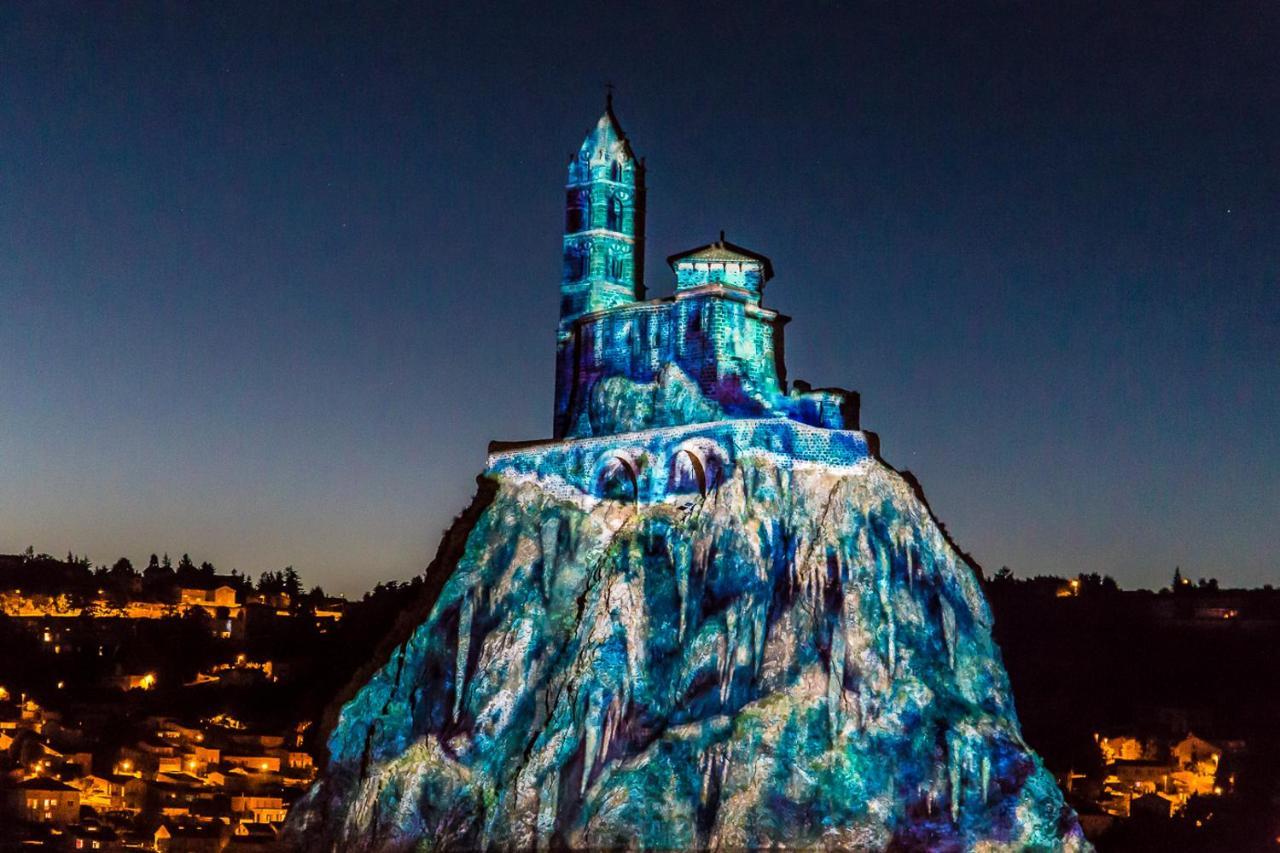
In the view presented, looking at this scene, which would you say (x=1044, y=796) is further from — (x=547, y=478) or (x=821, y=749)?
(x=547, y=478)

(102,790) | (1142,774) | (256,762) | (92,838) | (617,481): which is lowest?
(92,838)

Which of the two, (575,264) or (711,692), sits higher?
(575,264)

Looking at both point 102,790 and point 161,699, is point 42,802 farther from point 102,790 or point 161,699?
point 161,699

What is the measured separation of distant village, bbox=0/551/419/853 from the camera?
10681cm

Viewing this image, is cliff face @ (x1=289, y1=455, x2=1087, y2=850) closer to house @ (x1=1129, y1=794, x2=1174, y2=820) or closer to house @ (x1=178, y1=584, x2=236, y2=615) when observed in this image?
house @ (x1=1129, y1=794, x2=1174, y2=820)

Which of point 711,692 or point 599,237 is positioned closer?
point 711,692

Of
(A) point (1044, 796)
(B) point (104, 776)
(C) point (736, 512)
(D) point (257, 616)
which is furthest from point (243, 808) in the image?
(D) point (257, 616)

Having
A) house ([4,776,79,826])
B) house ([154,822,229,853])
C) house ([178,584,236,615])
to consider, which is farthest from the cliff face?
house ([178,584,236,615])

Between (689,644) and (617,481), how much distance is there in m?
9.00

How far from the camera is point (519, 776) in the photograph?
7938cm

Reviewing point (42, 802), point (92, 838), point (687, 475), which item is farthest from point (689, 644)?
point (42, 802)

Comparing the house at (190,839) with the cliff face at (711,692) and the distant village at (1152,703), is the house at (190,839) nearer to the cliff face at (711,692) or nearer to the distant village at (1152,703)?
the cliff face at (711,692)

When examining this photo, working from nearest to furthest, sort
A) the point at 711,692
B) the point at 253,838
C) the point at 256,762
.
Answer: the point at 711,692
the point at 253,838
the point at 256,762

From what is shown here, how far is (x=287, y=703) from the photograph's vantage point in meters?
133
